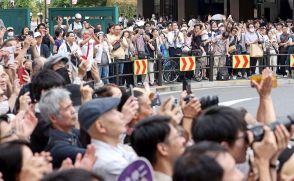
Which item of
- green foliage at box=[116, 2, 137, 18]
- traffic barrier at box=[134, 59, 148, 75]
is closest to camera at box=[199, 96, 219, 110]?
traffic barrier at box=[134, 59, 148, 75]

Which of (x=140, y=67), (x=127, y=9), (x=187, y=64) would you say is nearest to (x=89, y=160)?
(x=140, y=67)

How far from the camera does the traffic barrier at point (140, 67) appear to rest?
70.6ft

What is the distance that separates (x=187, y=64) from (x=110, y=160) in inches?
703

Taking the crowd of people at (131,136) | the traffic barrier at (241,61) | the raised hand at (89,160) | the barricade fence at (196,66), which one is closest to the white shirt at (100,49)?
the barricade fence at (196,66)

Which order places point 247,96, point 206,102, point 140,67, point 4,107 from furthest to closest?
point 140,67, point 247,96, point 4,107, point 206,102

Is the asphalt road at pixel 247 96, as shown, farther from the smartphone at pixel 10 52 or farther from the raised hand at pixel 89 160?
the raised hand at pixel 89 160

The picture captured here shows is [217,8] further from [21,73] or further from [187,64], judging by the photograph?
[21,73]

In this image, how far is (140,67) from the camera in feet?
71.2

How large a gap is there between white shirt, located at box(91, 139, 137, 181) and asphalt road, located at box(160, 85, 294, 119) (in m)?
11.9

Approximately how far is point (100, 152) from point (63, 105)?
34.1 inches

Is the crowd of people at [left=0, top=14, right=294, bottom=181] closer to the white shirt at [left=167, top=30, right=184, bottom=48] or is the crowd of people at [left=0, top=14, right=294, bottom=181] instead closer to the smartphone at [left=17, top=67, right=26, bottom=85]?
the smartphone at [left=17, top=67, right=26, bottom=85]

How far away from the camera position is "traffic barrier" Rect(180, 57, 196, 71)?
22750 mm

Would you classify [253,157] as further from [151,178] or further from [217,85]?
[217,85]

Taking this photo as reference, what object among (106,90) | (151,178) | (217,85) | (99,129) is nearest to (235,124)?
(151,178)
